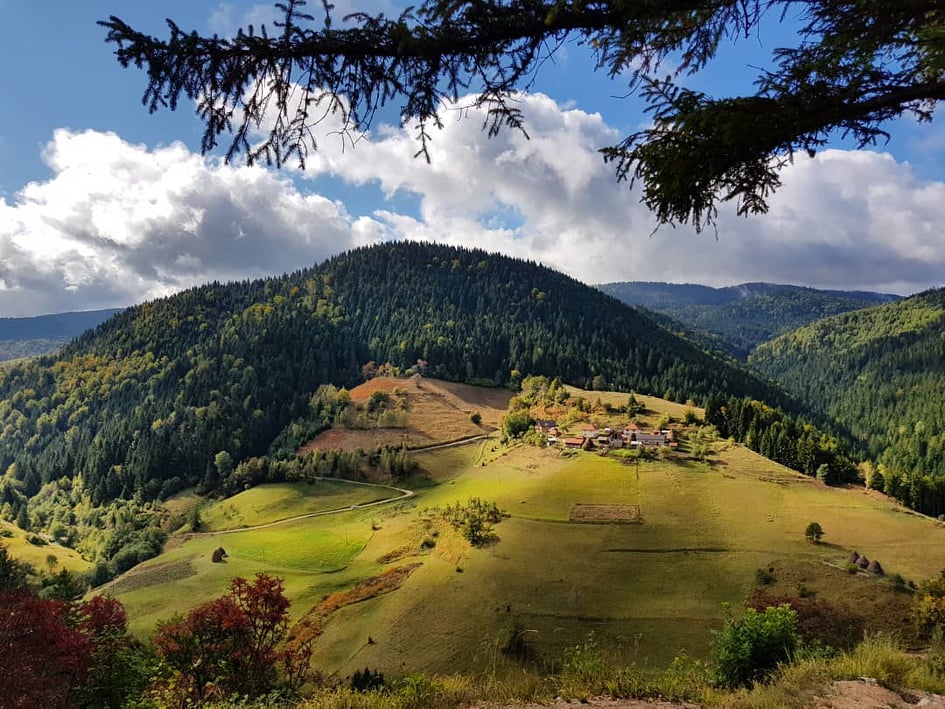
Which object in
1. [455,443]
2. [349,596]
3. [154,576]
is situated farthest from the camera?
[455,443]

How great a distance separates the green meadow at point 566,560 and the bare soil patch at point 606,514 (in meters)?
1.13

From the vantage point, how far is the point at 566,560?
163ft

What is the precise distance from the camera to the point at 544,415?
112m

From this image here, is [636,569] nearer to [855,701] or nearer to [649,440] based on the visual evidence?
[649,440]

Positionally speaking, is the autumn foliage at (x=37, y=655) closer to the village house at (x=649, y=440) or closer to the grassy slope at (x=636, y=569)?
the grassy slope at (x=636, y=569)

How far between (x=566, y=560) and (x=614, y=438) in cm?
3837

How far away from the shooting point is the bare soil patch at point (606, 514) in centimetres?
5712

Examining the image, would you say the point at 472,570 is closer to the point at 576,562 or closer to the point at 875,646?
the point at 576,562

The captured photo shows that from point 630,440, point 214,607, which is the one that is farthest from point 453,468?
point 214,607

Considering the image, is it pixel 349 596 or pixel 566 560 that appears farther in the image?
pixel 566 560

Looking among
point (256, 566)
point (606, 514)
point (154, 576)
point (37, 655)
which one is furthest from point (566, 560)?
point (154, 576)

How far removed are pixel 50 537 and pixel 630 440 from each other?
111 meters

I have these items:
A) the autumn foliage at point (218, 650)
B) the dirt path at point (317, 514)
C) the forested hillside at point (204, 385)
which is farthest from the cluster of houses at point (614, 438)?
the autumn foliage at point (218, 650)

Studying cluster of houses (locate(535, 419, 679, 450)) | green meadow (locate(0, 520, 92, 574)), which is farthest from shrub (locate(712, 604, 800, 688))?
green meadow (locate(0, 520, 92, 574))
